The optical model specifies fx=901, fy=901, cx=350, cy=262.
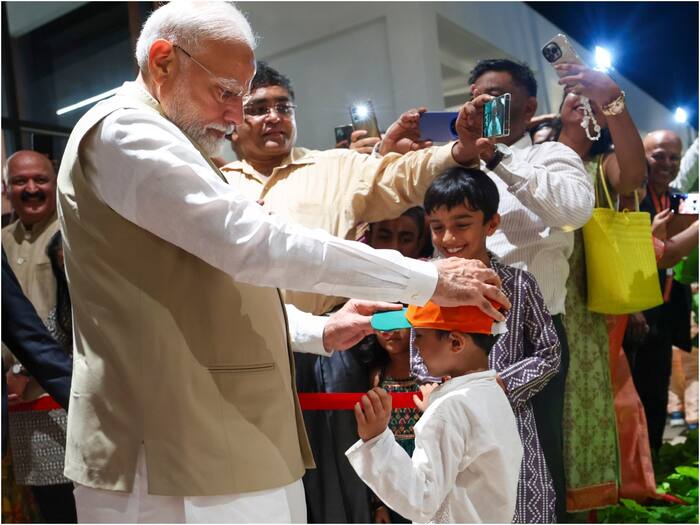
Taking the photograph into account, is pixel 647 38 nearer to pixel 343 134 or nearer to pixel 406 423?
pixel 343 134

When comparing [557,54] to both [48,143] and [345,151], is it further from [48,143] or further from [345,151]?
[48,143]

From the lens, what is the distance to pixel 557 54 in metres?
3.02

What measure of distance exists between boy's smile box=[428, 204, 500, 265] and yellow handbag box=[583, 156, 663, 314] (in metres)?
0.51

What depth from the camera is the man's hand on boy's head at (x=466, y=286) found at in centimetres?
212

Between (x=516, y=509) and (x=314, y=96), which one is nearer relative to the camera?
(x=516, y=509)

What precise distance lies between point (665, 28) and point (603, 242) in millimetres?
1254

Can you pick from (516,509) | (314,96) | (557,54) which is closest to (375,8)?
(314,96)

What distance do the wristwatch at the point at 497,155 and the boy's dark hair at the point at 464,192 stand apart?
0.04 meters

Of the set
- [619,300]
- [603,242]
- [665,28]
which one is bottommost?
[619,300]

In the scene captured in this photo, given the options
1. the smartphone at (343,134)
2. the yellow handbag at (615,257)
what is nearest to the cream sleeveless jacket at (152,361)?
the smartphone at (343,134)

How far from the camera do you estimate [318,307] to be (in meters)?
3.05

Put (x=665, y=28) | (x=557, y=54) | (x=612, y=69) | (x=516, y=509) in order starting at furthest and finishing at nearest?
(x=665, y=28) → (x=612, y=69) → (x=557, y=54) → (x=516, y=509)

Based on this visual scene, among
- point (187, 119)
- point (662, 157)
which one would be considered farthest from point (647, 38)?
point (187, 119)

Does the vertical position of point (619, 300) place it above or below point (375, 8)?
below
